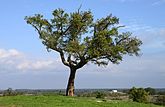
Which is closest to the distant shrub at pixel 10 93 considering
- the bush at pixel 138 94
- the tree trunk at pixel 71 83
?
the tree trunk at pixel 71 83

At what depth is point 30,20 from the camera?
46.0 m

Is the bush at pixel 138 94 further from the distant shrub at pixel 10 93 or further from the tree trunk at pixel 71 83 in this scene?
the distant shrub at pixel 10 93

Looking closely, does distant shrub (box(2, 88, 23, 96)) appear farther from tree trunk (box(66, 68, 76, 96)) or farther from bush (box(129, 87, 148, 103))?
bush (box(129, 87, 148, 103))

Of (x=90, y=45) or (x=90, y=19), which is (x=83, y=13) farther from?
(x=90, y=45)

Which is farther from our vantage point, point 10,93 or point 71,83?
point 10,93

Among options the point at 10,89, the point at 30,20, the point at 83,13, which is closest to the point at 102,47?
the point at 83,13

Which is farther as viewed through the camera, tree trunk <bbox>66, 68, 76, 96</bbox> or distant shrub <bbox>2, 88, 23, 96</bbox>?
distant shrub <bbox>2, 88, 23, 96</bbox>

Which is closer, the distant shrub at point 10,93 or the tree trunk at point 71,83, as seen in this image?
the tree trunk at point 71,83

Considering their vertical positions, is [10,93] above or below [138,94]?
below

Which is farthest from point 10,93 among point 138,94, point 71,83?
point 138,94

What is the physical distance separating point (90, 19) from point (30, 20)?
23.4ft

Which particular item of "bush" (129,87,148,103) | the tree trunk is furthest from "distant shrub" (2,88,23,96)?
"bush" (129,87,148,103)

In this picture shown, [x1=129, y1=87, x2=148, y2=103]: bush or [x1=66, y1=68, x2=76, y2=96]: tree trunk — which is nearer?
[x1=66, y1=68, x2=76, y2=96]: tree trunk

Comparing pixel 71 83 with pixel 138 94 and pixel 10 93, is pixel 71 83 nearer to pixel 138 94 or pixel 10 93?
pixel 10 93
